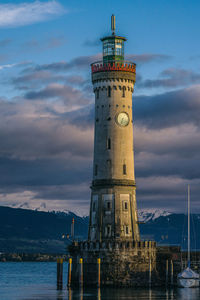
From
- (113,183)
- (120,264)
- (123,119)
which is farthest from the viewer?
(123,119)

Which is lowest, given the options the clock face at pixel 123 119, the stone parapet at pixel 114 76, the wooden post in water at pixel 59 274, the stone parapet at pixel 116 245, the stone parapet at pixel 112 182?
the wooden post in water at pixel 59 274

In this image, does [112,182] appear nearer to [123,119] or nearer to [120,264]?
[123,119]

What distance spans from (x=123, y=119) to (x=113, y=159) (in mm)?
6965

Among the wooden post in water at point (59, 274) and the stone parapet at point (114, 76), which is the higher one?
the stone parapet at point (114, 76)

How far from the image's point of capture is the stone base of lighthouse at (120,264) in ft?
358

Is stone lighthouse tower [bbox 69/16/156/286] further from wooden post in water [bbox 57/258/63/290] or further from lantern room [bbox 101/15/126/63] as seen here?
wooden post in water [bbox 57/258/63/290]

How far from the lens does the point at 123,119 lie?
117 m

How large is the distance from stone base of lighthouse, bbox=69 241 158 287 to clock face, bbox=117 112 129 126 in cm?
2023

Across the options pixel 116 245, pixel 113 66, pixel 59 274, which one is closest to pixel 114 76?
pixel 113 66

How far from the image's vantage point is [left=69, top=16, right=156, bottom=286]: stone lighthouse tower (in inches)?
4355

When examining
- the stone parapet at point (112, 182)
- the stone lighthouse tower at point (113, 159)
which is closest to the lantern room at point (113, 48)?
the stone lighthouse tower at point (113, 159)

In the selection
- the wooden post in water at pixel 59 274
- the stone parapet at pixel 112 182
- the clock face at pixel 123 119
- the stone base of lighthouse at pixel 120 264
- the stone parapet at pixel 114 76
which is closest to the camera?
the stone base of lighthouse at pixel 120 264

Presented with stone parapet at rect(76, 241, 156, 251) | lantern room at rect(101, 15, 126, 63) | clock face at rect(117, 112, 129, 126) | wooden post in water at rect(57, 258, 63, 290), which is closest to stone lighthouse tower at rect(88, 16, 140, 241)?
clock face at rect(117, 112, 129, 126)

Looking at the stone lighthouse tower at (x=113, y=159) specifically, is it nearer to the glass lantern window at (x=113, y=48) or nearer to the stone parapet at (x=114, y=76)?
the stone parapet at (x=114, y=76)
